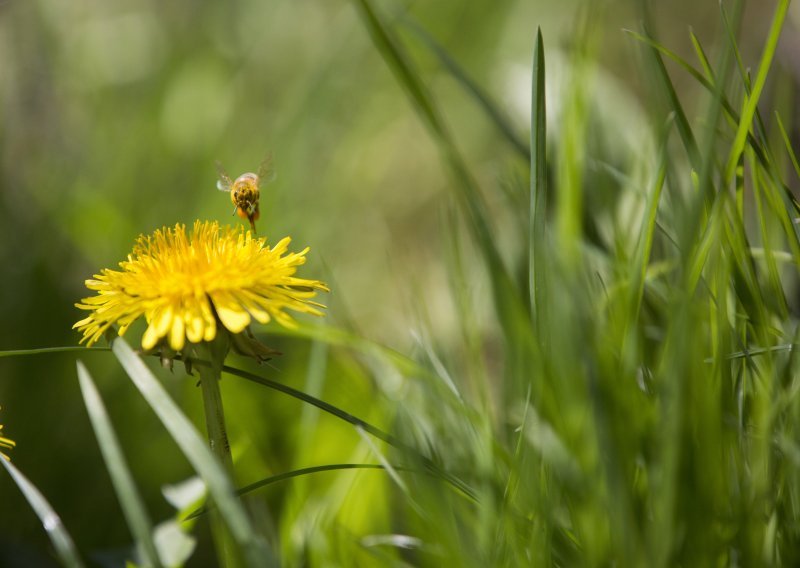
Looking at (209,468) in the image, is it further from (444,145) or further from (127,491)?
(444,145)

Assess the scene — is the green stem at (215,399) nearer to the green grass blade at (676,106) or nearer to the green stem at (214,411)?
the green stem at (214,411)

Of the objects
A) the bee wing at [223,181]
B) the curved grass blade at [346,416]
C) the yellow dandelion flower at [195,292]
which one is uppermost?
the bee wing at [223,181]

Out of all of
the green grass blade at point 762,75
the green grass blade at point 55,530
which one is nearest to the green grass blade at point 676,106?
the green grass blade at point 762,75

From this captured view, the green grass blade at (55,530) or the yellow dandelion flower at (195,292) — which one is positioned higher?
the yellow dandelion flower at (195,292)

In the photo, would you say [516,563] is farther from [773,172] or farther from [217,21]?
[217,21]

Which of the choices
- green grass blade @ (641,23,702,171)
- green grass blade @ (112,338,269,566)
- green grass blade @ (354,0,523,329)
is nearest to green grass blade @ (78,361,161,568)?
green grass blade @ (112,338,269,566)

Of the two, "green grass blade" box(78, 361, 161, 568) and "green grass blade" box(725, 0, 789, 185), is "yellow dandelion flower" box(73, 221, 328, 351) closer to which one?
"green grass blade" box(78, 361, 161, 568)

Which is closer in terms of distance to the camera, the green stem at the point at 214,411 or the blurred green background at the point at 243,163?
the green stem at the point at 214,411
